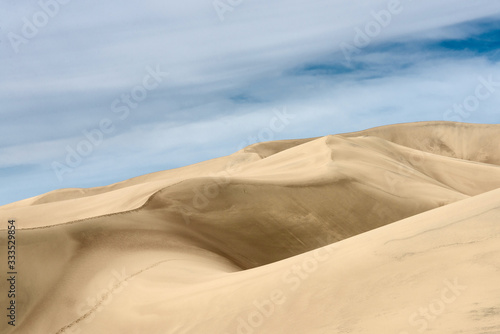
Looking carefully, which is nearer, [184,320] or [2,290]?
[184,320]

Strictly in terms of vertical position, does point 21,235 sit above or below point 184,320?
above

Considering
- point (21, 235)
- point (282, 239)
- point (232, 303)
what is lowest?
point (282, 239)

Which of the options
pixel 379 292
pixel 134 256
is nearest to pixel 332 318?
pixel 379 292

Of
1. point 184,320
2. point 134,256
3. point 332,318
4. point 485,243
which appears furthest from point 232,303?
point 134,256

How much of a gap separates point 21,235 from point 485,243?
5.95 metres

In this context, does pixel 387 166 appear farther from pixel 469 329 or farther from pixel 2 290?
pixel 469 329

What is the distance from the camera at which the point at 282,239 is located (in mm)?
10594

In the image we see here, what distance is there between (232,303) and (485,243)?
2109 millimetres

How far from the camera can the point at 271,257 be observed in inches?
394

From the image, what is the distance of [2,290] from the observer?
6996 mm

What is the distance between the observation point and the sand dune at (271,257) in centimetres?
402

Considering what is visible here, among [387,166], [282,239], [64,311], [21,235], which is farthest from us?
[387,166]

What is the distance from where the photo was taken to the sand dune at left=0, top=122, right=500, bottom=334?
4.02 m

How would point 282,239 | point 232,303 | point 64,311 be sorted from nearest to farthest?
point 232,303, point 64,311, point 282,239
